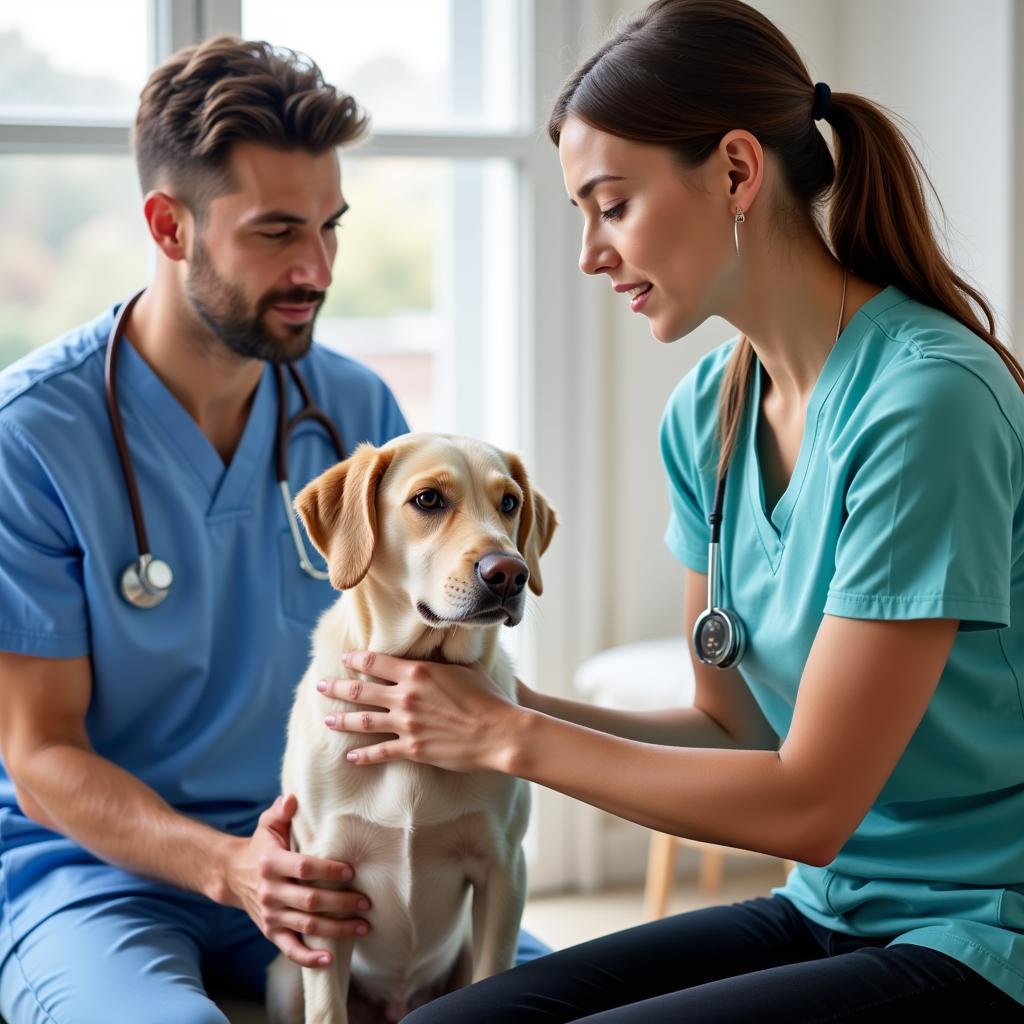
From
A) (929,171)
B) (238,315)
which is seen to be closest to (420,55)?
(929,171)

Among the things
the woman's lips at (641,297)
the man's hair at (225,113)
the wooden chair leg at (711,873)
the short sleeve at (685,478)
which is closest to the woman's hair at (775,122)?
the woman's lips at (641,297)

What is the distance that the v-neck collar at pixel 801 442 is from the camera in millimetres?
1351

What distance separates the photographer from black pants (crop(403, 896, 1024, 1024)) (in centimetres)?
119

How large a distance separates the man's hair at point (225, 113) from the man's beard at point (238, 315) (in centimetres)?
10

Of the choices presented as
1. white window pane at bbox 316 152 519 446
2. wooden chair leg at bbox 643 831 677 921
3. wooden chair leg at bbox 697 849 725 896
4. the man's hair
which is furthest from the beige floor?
the man's hair

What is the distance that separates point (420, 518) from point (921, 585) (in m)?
0.53

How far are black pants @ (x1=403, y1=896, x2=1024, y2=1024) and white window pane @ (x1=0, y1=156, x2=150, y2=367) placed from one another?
1929 millimetres

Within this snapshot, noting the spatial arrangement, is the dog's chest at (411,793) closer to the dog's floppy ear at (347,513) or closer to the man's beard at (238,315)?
the dog's floppy ear at (347,513)

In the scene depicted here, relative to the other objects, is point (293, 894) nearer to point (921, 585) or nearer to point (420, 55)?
point (921, 585)

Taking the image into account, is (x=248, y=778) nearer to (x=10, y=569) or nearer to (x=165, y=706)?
(x=165, y=706)

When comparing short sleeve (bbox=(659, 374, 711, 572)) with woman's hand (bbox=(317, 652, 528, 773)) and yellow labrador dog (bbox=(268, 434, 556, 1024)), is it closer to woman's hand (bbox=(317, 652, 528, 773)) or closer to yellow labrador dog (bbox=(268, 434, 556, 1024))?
yellow labrador dog (bbox=(268, 434, 556, 1024))

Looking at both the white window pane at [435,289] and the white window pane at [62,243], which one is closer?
the white window pane at [62,243]

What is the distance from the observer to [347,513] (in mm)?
1432

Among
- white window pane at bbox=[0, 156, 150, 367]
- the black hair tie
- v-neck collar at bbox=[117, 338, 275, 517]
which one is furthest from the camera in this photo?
white window pane at bbox=[0, 156, 150, 367]
